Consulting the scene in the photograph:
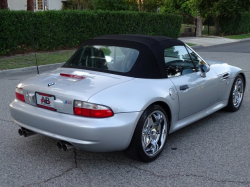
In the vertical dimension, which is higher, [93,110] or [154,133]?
[93,110]

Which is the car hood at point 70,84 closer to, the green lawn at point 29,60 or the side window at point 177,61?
the side window at point 177,61

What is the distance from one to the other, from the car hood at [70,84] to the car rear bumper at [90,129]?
0.16m

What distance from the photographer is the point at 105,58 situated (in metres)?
4.42

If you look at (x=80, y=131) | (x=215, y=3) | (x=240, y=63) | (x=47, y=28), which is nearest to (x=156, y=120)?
(x=80, y=131)

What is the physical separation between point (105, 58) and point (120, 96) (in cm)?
93

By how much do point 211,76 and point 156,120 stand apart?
1510 mm

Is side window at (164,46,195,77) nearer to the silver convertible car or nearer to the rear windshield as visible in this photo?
the silver convertible car

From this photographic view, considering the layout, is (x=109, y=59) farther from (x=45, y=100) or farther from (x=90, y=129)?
(x=90, y=129)

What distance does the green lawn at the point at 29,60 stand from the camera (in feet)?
39.6

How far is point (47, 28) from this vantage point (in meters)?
15.1

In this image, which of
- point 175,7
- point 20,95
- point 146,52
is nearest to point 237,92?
point 146,52

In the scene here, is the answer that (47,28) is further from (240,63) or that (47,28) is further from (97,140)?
(97,140)

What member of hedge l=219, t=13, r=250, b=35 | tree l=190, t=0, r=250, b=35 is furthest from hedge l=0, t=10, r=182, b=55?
hedge l=219, t=13, r=250, b=35

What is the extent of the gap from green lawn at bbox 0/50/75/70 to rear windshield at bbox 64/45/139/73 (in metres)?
7.57
